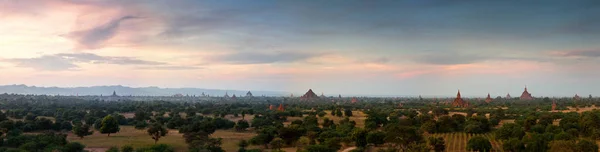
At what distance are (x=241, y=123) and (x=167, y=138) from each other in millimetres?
15671

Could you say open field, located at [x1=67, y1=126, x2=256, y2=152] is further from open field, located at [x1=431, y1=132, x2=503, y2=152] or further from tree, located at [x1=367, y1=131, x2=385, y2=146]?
open field, located at [x1=431, y1=132, x2=503, y2=152]

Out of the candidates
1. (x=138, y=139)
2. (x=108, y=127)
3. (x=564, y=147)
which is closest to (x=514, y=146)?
(x=564, y=147)

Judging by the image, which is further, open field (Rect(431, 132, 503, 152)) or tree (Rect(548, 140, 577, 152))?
open field (Rect(431, 132, 503, 152))

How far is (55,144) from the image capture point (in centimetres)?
4991

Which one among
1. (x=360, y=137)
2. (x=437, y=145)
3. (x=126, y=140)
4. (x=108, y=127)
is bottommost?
(x=126, y=140)

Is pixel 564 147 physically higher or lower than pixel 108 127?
higher

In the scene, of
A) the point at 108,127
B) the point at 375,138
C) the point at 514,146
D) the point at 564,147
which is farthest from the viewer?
the point at 108,127

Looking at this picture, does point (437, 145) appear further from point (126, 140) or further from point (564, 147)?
point (126, 140)

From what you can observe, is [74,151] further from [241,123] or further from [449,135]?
[449,135]

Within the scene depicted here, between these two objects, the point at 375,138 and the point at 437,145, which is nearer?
the point at 437,145

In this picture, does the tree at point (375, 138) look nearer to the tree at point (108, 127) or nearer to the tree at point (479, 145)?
the tree at point (479, 145)

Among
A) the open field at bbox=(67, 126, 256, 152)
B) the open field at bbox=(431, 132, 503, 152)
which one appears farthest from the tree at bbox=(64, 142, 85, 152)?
the open field at bbox=(431, 132, 503, 152)

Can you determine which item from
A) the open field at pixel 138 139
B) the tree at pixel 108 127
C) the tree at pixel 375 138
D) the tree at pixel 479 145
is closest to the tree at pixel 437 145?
the tree at pixel 479 145

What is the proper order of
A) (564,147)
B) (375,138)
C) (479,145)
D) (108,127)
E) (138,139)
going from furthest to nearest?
(108,127), (138,139), (375,138), (479,145), (564,147)
